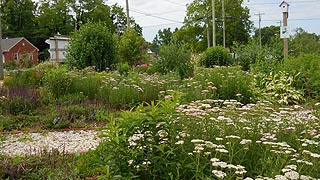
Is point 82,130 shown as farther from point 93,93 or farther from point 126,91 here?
point 93,93

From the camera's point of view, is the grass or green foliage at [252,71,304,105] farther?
green foliage at [252,71,304,105]

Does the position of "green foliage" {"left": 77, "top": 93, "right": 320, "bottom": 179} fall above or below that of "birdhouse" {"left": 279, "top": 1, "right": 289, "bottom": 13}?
below

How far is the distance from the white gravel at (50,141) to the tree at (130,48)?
1299 cm

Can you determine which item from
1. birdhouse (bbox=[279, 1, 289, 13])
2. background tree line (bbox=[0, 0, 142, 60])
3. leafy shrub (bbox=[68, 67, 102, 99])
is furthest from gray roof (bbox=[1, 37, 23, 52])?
birdhouse (bbox=[279, 1, 289, 13])

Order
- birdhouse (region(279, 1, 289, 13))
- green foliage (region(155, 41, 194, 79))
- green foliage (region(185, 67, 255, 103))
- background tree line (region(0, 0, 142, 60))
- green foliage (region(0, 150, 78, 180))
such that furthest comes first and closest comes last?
background tree line (region(0, 0, 142, 60)) → green foliage (region(155, 41, 194, 79)) → birdhouse (region(279, 1, 289, 13)) → green foliage (region(185, 67, 255, 103)) → green foliage (region(0, 150, 78, 180))

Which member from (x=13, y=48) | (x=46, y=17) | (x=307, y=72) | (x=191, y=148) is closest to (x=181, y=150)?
(x=191, y=148)

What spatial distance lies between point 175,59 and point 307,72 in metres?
4.70

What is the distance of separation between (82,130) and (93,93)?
2300 mm

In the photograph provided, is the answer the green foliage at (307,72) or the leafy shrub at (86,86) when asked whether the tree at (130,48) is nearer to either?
the leafy shrub at (86,86)

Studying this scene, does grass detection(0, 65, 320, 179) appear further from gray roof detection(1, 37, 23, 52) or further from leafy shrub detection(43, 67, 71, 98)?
gray roof detection(1, 37, 23, 52)

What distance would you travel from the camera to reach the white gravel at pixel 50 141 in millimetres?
4848

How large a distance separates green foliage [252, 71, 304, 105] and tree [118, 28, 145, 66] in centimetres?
1038

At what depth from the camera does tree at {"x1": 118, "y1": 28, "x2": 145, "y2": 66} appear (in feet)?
61.0

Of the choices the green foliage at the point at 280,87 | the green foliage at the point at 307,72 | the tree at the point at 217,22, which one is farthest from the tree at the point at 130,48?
the tree at the point at 217,22
